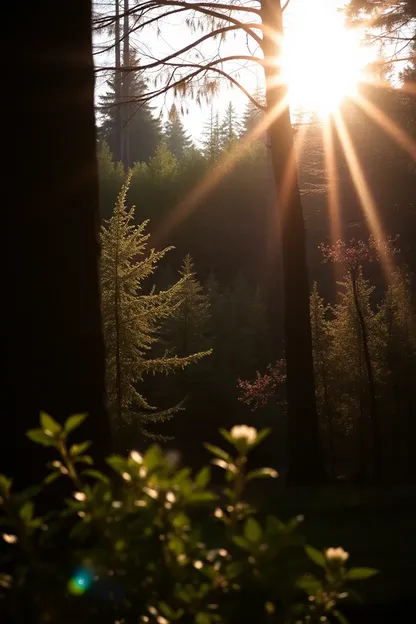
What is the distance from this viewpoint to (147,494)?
5.33 feet

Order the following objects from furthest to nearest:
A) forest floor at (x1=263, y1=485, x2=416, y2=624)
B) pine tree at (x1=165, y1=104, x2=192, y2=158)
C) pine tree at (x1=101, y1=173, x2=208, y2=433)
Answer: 1. pine tree at (x1=165, y1=104, x2=192, y2=158)
2. pine tree at (x1=101, y1=173, x2=208, y2=433)
3. forest floor at (x1=263, y1=485, x2=416, y2=624)

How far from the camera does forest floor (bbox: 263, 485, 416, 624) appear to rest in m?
3.55

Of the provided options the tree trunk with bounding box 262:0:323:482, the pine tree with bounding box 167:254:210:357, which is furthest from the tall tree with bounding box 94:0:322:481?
the pine tree with bounding box 167:254:210:357

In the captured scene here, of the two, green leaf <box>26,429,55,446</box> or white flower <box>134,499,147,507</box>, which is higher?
green leaf <box>26,429,55,446</box>

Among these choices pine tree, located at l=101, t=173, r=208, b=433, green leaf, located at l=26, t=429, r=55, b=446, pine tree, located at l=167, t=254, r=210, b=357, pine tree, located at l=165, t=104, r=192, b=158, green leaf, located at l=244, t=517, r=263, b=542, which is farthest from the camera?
pine tree, located at l=165, t=104, r=192, b=158

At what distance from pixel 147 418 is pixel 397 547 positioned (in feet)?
25.7

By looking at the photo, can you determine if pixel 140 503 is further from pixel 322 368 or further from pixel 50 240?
pixel 322 368

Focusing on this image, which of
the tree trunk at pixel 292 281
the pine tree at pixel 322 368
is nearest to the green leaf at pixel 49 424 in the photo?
the tree trunk at pixel 292 281

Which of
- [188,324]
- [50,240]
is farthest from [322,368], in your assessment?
[50,240]

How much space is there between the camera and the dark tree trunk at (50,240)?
291cm

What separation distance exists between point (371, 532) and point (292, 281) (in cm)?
637

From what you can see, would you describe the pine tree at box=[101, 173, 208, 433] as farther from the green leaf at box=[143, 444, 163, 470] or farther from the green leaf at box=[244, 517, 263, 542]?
the green leaf at box=[244, 517, 263, 542]

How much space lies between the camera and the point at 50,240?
10.1ft

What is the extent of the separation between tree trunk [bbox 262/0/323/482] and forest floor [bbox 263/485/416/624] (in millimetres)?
2044
